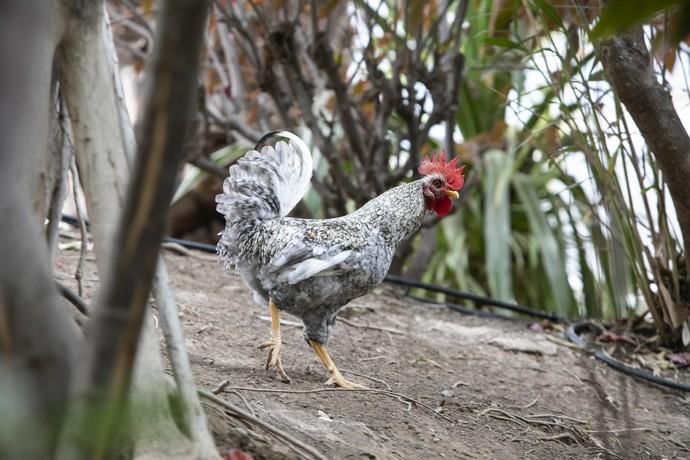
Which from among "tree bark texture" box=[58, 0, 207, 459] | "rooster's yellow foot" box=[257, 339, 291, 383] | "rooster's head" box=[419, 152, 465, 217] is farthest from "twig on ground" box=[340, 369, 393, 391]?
"tree bark texture" box=[58, 0, 207, 459]

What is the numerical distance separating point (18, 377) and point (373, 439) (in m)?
1.58

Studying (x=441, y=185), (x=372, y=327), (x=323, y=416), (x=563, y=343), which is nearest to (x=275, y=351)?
(x=323, y=416)

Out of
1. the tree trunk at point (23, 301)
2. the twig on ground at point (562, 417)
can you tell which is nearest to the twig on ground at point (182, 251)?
the twig on ground at point (562, 417)

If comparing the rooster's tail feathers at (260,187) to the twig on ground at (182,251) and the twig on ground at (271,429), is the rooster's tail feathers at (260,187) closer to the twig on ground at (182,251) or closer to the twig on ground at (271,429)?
the twig on ground at (271,429)

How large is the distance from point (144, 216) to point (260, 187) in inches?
92.4

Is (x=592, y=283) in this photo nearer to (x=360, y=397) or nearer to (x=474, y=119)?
(x=474, y=119)

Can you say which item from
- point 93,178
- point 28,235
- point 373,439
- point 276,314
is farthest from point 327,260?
point 28,235

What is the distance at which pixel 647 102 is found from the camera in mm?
3516

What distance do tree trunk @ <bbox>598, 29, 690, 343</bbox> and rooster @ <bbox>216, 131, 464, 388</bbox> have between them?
80cm

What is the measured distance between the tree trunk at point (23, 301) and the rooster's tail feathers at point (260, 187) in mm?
1988

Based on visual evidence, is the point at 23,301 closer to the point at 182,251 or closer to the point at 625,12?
the point at 625,12

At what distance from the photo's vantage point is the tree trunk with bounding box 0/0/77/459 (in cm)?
95

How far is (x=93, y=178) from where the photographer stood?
73.7 inches

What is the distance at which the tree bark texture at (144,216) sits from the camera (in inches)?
42.5
